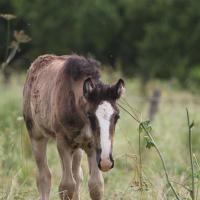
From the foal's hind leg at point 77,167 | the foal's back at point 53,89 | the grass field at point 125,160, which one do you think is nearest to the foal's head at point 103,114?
the grass field at point 125,160

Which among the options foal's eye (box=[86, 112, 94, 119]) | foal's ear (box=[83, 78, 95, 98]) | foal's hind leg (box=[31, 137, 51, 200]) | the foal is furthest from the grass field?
foal's ear (box=[83, 78, 95, 98])

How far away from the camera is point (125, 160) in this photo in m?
9.80

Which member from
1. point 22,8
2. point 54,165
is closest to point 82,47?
point 22,8

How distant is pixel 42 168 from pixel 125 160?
1.04 meters

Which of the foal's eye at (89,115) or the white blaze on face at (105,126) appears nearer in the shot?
the white blaze on face at (105,126)

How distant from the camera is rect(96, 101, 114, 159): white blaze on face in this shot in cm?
720

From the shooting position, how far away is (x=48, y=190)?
916 centimetres

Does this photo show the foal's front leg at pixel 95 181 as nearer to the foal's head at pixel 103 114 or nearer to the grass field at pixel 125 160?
the grass field at pixel 125 160

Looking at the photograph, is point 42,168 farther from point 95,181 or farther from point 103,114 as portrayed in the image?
point 103,114

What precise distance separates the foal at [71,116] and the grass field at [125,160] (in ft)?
0.80

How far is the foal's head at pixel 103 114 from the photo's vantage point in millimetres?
7195

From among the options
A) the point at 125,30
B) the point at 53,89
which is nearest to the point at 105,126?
the point at 53,89

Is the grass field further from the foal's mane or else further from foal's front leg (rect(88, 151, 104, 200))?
the foal's mane

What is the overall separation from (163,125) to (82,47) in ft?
74.9
